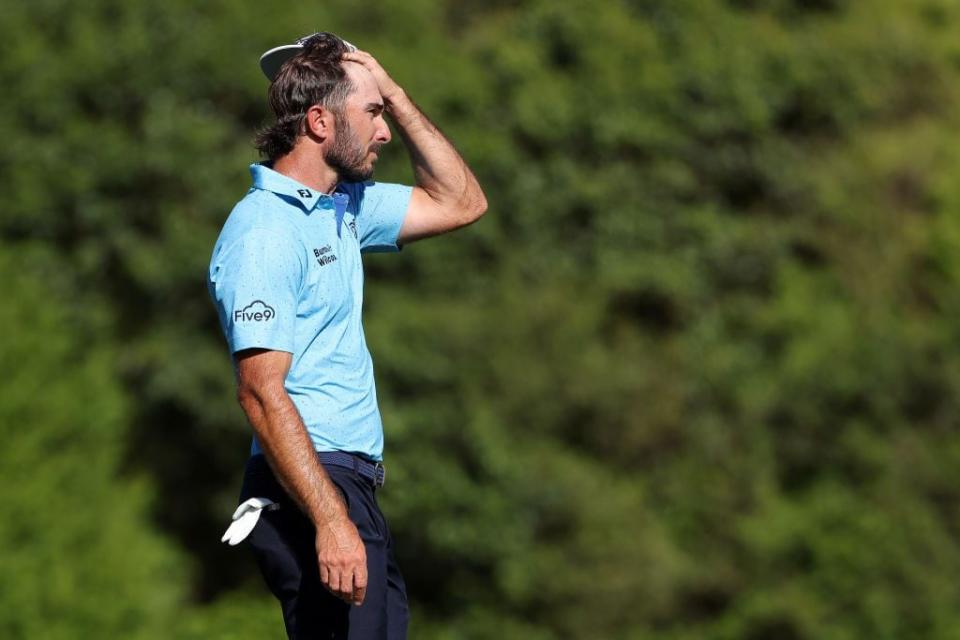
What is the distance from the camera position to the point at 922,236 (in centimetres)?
2970

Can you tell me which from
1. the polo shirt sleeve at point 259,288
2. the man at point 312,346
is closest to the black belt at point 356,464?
the man at point 312,346

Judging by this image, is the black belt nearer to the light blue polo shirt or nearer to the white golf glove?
the light blue polo shirt

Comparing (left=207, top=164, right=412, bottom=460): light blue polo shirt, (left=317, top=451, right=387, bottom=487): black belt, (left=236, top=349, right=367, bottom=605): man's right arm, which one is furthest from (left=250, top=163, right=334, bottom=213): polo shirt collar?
(left=317, top=451, right=387, bottom=487): black belt

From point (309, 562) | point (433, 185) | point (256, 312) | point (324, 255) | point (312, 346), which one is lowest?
point (309, 562)

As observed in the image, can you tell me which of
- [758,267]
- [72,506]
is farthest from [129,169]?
[758,267]

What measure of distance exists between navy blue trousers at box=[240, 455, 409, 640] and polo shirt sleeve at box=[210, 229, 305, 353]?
43 cm

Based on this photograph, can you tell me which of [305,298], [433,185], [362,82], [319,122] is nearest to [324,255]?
[305,298]

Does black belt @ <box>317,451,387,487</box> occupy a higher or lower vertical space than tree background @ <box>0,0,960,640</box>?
higher

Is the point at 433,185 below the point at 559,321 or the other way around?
the other way around

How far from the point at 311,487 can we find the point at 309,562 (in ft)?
1.16

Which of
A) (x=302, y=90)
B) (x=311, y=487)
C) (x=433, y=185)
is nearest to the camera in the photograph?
(x=311, y=487)

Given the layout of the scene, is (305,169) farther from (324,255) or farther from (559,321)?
(559,321)

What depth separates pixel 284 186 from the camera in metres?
5.43

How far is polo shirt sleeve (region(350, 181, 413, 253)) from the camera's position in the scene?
5906 mm
